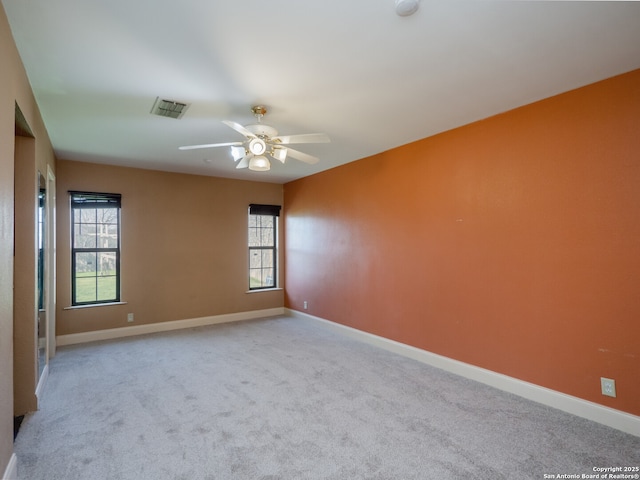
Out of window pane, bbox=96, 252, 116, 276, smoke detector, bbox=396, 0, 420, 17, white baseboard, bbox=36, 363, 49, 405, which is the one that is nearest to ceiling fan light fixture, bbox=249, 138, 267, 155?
smoke detector, bbox=396, 0, 420, 17

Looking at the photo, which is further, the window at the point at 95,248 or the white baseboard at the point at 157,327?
the window at the point at 95,248

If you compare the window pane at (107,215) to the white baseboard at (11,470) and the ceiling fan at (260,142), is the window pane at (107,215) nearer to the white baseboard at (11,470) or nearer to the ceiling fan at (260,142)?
the ceiling fan at (260,142)

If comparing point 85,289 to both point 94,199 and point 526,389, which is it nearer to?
point 94,199

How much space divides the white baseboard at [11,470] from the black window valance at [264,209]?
4691mm

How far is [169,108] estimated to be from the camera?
3000 mm

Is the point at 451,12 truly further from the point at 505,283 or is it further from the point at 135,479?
the point at 135,479

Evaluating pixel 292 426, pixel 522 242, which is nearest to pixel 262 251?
pixel 292 426

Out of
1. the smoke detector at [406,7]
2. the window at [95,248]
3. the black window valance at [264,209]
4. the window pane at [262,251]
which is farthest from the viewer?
the window pane at [262,251]

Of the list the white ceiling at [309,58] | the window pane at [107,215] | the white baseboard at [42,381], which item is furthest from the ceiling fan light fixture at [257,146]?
the window pane at [107,215]

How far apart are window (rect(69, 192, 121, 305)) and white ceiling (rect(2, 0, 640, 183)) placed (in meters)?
1.61

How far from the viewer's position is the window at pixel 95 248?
4840mm

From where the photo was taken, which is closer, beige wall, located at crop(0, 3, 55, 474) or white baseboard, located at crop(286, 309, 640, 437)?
beige wall, located at crop(0, 3, 55, 474)

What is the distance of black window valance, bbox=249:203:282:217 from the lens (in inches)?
249

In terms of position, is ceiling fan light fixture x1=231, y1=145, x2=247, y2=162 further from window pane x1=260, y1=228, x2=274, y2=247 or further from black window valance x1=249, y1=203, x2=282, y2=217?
window pane x1=260, y1=228, x2=274, y2=247
